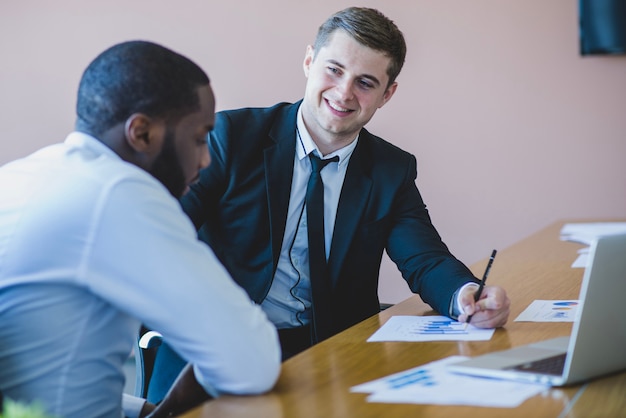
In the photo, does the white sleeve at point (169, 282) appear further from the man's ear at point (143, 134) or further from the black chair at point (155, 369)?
the black chair at point (155, 369)

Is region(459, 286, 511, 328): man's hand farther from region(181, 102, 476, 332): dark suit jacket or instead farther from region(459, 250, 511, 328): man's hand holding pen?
region(181, 102, 476, 332): dark suit jacket

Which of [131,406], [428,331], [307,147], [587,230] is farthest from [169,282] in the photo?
[587,230]

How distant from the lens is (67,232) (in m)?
1.33

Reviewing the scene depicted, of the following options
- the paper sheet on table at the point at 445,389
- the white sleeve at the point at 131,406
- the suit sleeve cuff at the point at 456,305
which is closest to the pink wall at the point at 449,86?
the suit sleeve cuff at the point at 456,305

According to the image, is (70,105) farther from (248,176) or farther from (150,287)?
(150,287)

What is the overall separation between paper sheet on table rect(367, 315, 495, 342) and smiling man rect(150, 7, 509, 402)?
25cm

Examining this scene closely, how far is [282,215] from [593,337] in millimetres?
1127

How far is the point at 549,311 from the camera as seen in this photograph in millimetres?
2117

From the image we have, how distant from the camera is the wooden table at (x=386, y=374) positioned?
4.38ft

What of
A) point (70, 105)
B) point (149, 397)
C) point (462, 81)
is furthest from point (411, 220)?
point (70, 105)

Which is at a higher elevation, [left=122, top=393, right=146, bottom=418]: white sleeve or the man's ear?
the man's ear

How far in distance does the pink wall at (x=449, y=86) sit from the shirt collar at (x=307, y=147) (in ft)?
6.57

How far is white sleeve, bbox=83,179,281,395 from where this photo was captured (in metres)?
1.32

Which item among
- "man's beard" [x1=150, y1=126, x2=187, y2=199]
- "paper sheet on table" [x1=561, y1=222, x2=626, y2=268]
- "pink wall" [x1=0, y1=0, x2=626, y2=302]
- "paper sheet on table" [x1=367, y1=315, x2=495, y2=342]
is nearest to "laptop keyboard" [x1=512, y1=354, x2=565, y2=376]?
"paper sheet on table" [x1=367, y1=315, x2=495, y2=342]
